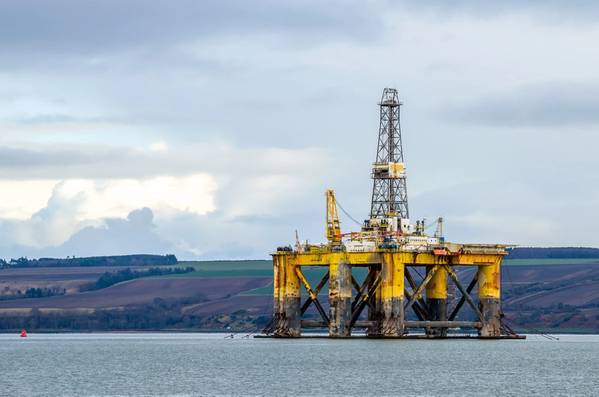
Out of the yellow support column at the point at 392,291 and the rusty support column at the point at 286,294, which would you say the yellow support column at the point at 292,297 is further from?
the yellow support column at the point at 392,291

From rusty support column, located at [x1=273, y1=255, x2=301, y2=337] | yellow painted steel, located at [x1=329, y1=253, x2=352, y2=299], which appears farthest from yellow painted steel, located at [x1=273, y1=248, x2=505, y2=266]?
rusty support column, located at [x1=273, y1=255, x2=301, y2=337]

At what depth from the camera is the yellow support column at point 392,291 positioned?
128m

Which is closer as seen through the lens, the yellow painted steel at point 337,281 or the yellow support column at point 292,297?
the yellow painted steel at point 337,281

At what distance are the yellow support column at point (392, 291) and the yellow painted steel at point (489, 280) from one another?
24.9 feet

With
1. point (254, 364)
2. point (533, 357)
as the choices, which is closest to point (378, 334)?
point (533, 357)

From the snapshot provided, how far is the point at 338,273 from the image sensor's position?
425 ft

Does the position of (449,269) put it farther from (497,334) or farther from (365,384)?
(365,384)

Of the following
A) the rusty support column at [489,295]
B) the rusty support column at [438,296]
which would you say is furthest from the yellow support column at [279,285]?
the rusty support column at [489,295]

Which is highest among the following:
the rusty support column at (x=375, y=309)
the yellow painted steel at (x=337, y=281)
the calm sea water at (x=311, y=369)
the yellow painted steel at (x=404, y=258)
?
the yellow painted steel at (x=404, y=258)

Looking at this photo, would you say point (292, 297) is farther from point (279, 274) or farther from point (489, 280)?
point (489, 280)

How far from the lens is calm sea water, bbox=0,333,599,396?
89000mm

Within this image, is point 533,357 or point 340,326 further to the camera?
point 340,326

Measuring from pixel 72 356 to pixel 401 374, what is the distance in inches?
1342

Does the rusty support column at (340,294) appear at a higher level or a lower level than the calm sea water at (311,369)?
higher
